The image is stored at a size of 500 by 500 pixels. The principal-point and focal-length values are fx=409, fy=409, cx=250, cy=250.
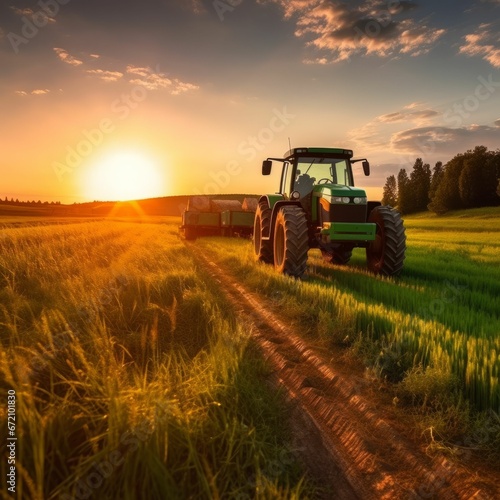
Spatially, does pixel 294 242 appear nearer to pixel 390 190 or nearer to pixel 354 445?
pixel 354 445

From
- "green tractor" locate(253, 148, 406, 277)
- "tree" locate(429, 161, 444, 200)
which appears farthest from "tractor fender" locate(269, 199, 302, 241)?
"tree" locate(429, 161, 444, 200)

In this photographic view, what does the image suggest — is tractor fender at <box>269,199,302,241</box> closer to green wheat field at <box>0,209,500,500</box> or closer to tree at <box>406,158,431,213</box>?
green wheat field at <box>0,209,500,500</box>

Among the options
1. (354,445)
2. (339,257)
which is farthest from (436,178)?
(354,445)

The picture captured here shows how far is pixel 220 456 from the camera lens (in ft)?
8.30

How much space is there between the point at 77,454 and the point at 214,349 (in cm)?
182

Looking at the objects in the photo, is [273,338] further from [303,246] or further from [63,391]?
[303,246]

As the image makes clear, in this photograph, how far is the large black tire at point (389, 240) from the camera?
913cm

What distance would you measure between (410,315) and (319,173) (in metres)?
6.05

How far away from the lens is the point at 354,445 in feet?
9.78

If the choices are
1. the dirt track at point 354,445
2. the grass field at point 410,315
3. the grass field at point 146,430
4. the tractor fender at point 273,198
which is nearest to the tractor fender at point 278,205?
the tractor fender at point 273,198

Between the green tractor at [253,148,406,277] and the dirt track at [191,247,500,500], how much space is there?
481 centimetres

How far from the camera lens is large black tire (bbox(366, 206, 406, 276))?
913 cm

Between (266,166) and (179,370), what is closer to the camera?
(179,370)

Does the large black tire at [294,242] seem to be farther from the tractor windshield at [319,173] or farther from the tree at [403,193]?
the tree at [403,193]
